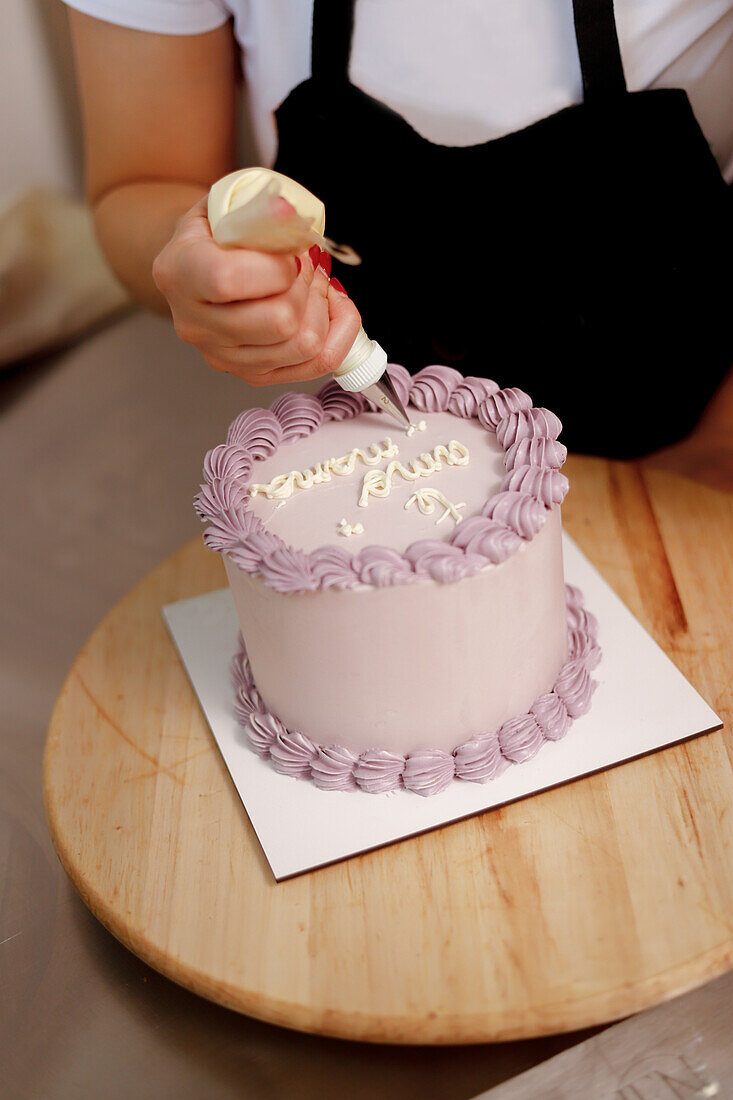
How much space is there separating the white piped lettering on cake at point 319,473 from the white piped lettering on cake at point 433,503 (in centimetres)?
7

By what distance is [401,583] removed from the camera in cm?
87

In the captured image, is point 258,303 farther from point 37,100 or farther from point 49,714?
point 37,100

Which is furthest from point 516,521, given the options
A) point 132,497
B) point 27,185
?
point 27,185

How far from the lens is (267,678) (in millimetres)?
1016

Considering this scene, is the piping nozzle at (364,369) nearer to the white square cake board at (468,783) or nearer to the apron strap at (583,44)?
the white square cake board at (468,783)

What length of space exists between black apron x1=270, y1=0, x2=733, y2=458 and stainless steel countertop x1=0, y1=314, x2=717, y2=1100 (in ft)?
1.93

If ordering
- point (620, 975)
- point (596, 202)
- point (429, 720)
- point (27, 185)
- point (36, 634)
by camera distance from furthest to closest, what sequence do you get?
→ point (27, 185) → point (36, 634) → point (596, 202) → point (429, 720) → point (620, 975)

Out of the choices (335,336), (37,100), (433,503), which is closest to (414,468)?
(433,503)

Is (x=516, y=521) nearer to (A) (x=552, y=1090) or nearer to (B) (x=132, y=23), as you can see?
(A) (x=552, y=1090)

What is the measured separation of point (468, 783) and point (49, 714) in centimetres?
72

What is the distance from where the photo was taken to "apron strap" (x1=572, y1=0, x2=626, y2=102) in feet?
3.81

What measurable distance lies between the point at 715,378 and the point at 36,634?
1061 millimetres

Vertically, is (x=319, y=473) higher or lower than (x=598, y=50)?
lower

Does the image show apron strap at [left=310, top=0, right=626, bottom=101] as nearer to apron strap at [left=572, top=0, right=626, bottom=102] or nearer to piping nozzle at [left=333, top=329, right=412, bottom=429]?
apron strap at [left=572, top=0, right=626, bottom=102]
